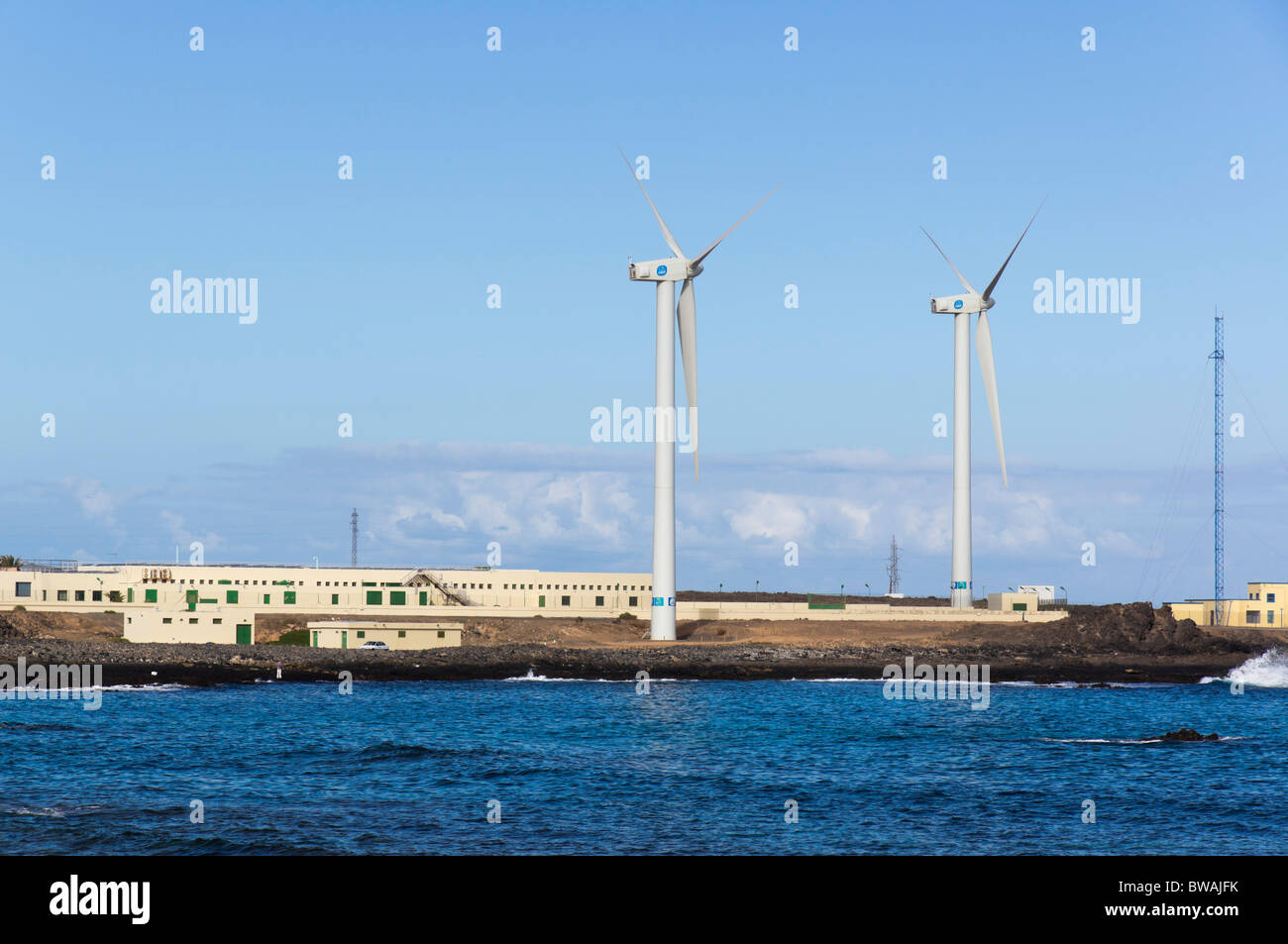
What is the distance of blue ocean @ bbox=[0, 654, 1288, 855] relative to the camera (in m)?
40.7

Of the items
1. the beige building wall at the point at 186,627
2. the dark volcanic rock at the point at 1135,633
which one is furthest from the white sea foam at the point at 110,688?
the dark volcanic rock at the point at 1135,633

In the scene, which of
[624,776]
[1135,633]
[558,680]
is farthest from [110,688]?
[1135,633]

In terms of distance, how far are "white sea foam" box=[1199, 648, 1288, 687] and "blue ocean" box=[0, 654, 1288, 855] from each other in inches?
1438

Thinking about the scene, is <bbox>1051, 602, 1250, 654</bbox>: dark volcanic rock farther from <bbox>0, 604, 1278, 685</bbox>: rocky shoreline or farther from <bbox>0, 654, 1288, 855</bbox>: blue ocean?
<bbox>0, 654, 1288, 855</bbox>: blue ocean

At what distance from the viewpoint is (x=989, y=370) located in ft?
460

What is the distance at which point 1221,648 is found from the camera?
141m

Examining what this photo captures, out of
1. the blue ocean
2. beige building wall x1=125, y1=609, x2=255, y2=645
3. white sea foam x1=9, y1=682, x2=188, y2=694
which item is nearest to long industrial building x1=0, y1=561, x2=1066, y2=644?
beige building wall x1=125, y1=609, x2=255, y2=645

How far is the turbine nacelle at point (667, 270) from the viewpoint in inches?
4791

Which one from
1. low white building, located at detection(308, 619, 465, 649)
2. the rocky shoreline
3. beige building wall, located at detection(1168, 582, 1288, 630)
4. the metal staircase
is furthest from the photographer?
beige building wall, located at detection(1168, 582, 1288, 630)

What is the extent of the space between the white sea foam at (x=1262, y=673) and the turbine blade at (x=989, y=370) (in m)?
29.3

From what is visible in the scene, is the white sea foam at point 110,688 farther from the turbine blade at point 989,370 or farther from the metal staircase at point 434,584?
the turbine blade at point 989,370

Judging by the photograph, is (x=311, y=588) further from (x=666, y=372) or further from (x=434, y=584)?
(x=666, y=372)
